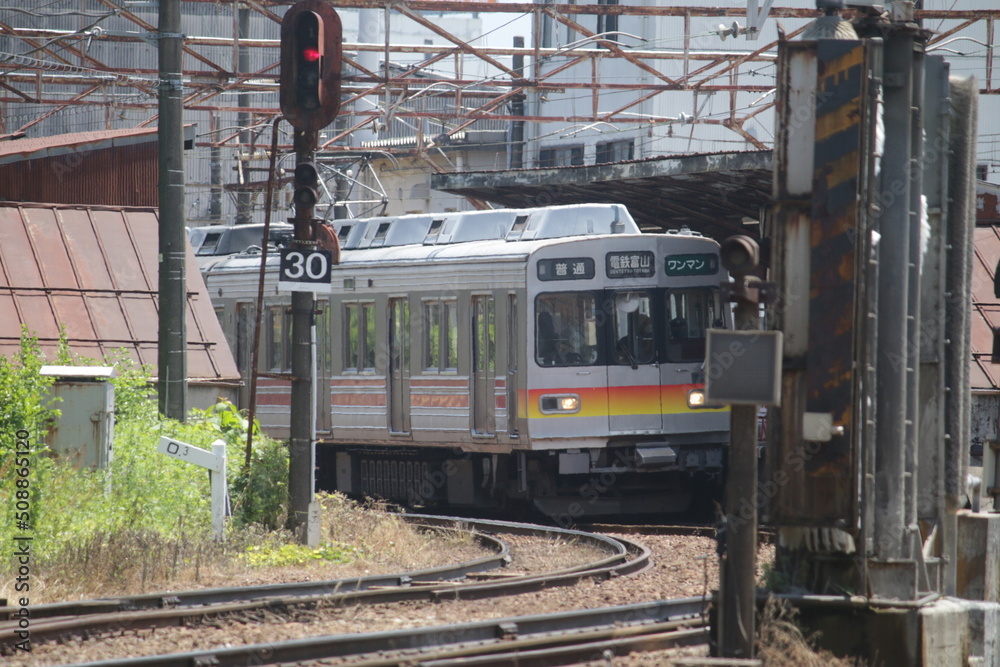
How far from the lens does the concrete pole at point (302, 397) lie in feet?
36.3

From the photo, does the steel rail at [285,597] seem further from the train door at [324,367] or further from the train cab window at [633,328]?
the train door at [324,367]

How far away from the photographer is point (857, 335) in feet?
21.1

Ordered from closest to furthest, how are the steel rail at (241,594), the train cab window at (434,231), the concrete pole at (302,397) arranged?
the steel rail at (241,594) → the concrete pole at (302,397) → the train cab window at (434,231)

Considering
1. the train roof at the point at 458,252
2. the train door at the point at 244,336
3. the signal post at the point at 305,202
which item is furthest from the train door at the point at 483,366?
the train door at the point at 244,336

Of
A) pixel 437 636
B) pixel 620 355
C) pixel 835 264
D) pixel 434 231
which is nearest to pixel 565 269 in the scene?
pixel 620 355

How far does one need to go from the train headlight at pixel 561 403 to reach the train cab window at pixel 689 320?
3.87 feet

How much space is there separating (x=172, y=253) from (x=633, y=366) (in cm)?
507

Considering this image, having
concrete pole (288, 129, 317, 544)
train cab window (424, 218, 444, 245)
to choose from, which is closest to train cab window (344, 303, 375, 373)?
train cab window (424, 218, 444, 245)

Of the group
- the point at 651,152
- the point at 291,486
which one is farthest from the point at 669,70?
the point at 291,486

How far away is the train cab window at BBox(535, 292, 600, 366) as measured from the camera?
14352mm

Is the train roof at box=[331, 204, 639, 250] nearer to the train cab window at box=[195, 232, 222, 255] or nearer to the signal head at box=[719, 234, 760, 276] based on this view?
the train cab window at box=[195, 232, 222, 255]

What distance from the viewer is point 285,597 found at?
849 cm

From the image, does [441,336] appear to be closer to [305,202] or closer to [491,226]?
[491,226]

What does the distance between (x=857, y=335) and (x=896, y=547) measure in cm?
111
